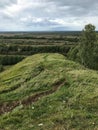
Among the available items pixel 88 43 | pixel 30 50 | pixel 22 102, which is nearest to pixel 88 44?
pixel 88 43

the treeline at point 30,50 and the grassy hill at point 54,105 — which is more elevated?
the grassy hill at point 54,105

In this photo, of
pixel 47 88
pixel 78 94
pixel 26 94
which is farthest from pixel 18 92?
pixel 78 94

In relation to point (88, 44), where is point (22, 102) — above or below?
below

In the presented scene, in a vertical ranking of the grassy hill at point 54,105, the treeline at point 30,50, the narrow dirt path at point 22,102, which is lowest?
the treeline at point 30,50

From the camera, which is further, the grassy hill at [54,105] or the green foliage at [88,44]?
the green foliage at [88,44]

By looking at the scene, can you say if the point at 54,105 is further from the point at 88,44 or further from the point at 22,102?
the point at 88,44

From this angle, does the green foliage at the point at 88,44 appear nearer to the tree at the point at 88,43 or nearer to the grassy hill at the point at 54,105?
the tree at the point at 88,43

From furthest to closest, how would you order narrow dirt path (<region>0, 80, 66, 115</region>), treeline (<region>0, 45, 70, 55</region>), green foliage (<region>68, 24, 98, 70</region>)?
treeline (<region>0, 45, 70, 55</region>) < green foliage (<region>68, 24, 98, 70</region>) < narrow dirt path (<region>0, 80, 66, 115</region>)

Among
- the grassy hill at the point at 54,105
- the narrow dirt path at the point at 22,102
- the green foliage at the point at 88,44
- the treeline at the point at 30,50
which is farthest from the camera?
the treeline at the point at 30,50

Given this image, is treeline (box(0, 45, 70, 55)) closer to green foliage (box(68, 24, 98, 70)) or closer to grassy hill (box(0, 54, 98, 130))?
green foliage (box(68, 24, 98, 70))

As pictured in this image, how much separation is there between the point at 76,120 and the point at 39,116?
2029mm

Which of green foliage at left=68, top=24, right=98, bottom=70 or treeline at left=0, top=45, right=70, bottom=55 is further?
treeline at left=0, top=45, right=70, bottom=55

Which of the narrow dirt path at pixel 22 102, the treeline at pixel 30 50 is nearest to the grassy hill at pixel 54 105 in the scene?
the narrow dirt path at pixel 22 102

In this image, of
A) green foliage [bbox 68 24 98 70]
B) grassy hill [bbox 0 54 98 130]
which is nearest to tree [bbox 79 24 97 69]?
green foliage [bbox 68 24 98 70]
